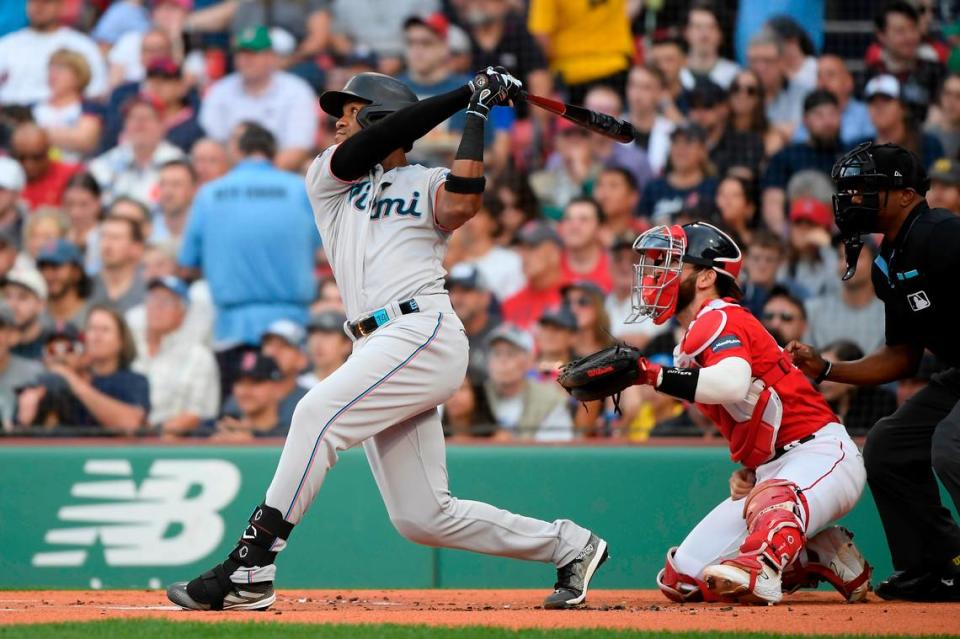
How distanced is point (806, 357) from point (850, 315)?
2.60 metres

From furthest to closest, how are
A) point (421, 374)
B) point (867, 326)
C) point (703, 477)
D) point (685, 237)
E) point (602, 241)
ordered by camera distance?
point (602, 241) < point (867, 326) < point (703, 477) < point (685, 237) < point (421, 374)

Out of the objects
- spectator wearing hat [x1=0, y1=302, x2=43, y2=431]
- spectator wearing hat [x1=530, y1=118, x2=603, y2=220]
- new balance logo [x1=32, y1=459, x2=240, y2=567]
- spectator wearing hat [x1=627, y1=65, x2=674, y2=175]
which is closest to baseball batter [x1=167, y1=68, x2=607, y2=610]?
new balance logo [x1=32, y1=459, x2=240, y2=567]

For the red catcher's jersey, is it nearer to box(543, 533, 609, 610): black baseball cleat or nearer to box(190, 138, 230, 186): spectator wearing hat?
box(543, 533, 609, 610): black baseball cleat

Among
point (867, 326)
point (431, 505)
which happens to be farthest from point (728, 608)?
point (867, 326)

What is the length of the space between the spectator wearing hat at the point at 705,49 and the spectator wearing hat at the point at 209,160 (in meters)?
3.27

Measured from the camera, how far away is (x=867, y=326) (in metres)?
7.96

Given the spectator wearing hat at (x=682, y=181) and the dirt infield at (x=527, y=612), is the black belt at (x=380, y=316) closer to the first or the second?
the dirt infield at (x=527, y=612)

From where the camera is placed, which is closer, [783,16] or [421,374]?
[421,374]

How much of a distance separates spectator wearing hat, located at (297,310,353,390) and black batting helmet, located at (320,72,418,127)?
3.20 metres

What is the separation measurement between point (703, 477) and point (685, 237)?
6.18 ft

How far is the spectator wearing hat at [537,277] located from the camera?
8820 mm

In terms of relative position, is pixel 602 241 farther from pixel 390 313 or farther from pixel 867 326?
pixel 390 313

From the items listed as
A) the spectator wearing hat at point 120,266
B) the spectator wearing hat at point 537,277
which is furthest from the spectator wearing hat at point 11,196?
the spectator wearing hat at point 537,277

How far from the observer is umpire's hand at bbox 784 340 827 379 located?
557 centimetres
